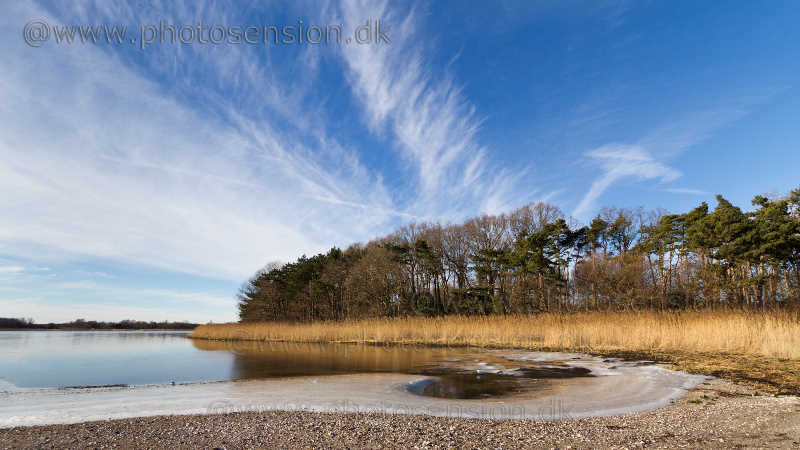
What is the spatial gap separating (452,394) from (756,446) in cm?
468

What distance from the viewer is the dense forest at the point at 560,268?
23438 millimetres

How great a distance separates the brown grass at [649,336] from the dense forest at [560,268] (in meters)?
6.24

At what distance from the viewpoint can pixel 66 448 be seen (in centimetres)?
447

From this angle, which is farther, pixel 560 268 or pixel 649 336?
pixel 560 268

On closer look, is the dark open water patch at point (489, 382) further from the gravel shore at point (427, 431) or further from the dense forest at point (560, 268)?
the dense forest at point (560, 268)

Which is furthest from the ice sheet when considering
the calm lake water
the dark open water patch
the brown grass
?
the brown grass

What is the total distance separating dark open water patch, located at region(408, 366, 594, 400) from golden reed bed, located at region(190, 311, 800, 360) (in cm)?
558

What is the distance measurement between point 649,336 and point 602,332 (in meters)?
1.68

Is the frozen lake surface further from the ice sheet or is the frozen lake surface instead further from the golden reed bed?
the golden reed bed

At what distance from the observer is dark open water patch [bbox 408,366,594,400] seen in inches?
316

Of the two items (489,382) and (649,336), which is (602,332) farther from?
(489,382)

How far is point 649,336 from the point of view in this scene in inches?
596

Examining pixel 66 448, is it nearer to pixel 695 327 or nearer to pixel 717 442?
pixel 717 442

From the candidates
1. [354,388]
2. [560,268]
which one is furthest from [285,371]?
[560,268]
